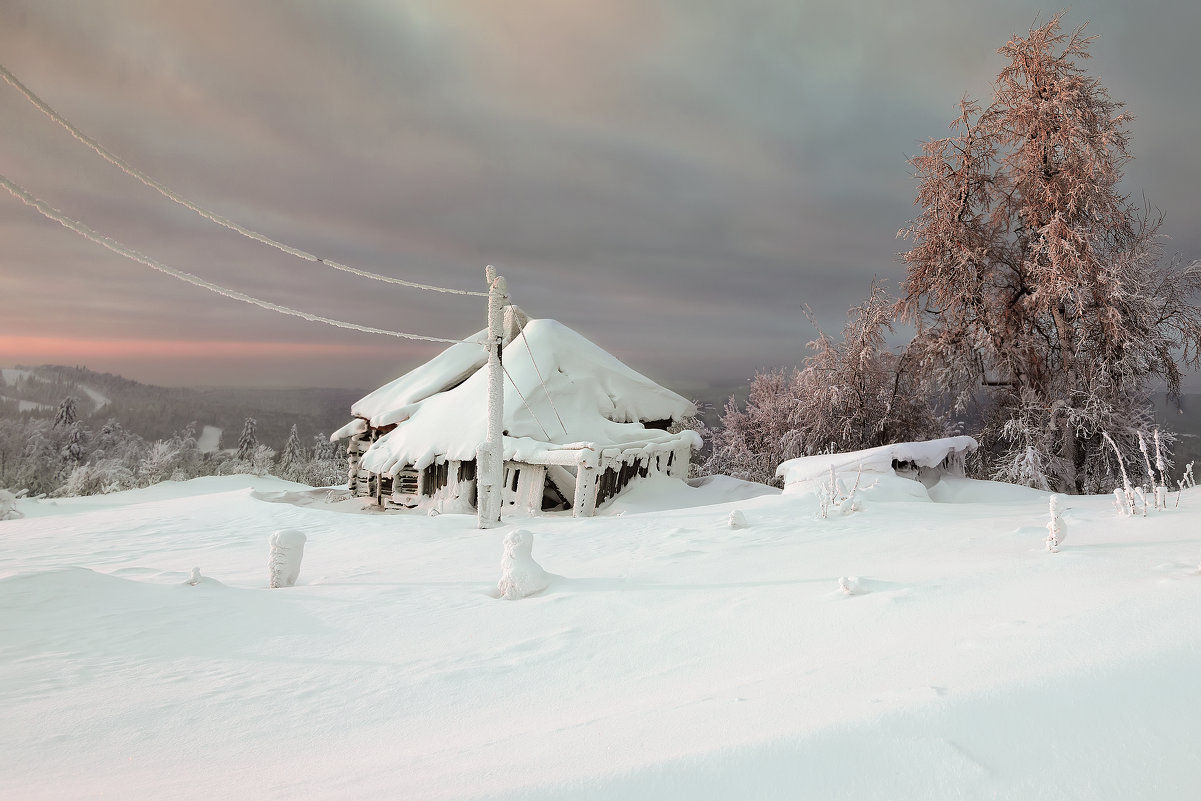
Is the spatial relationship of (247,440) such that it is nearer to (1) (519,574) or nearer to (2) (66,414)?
(2) (66,414)

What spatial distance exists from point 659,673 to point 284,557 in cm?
424

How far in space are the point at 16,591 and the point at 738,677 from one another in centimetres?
576

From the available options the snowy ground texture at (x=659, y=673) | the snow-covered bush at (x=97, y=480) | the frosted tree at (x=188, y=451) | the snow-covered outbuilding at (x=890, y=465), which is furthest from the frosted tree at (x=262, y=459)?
the snow-covered outbuilding at (x=890, y=465)

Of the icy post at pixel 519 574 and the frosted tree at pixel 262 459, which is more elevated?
the frosted tree at pixel 262 459

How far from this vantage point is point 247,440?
2891 cm

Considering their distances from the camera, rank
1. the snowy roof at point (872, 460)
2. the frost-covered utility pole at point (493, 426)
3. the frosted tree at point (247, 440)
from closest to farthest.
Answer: the frost-covered utility pole at point (493, 426) → the snowy roof at point (872, 460) → the frosted tree at point (247, 440)

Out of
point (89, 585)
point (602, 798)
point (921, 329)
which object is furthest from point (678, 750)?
point (921, 329)

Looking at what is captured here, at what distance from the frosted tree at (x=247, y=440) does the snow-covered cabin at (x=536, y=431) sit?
47.9 feet

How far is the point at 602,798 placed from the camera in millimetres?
1528

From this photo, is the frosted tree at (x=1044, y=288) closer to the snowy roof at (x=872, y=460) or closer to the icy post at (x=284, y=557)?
the snowy roof at (x=872, y=460)

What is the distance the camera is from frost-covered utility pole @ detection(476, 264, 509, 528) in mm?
8852

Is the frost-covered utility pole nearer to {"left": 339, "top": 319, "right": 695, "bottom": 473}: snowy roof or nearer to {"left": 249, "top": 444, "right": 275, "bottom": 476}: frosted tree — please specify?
{"left": 339, "top": 319, "right": 695, "bottom": 473}: snowy roof

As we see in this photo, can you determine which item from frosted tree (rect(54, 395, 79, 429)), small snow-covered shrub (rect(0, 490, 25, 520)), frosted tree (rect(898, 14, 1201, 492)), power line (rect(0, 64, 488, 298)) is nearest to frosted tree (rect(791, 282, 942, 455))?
frosted tree (rect(898, 14, 1201, 492))

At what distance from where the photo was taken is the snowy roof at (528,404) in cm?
1302
